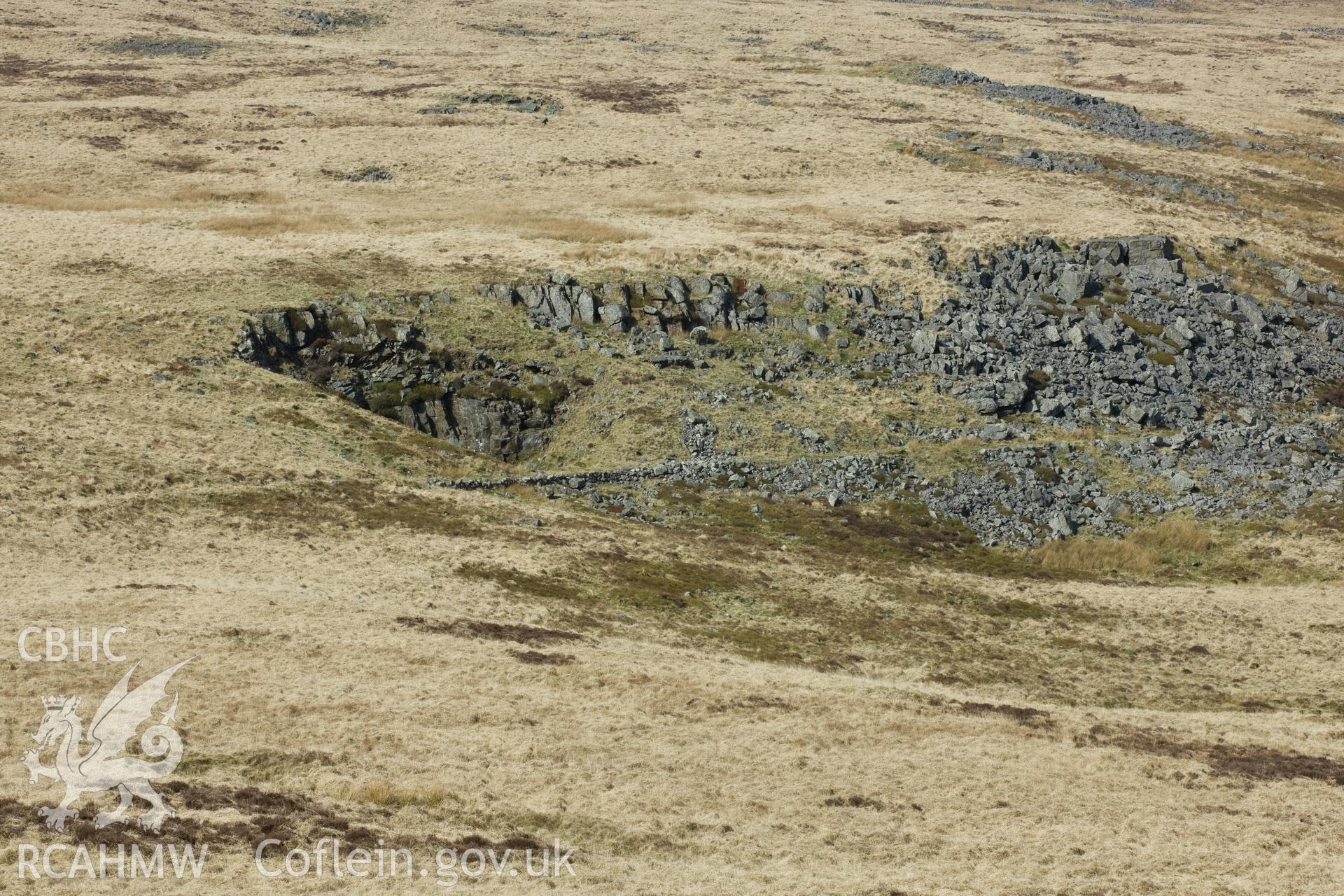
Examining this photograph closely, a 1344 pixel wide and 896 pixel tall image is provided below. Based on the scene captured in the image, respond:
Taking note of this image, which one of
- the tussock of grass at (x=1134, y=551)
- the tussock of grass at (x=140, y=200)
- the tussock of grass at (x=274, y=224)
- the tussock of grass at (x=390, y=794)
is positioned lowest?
the tussock of grass at (x=1134, y=551)

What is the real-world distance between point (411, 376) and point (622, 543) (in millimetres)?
20326

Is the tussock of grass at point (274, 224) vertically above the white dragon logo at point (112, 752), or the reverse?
the tussock of grass at point (274, 224)

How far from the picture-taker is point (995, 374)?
63.8m

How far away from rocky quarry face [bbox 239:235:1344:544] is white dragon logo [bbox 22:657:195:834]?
80.4 ft

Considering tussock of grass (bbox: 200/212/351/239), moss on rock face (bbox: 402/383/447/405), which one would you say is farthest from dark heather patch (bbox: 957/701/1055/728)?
tussock of grass (bbox: 200/212/351/239)

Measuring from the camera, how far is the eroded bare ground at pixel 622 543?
90.3 feet

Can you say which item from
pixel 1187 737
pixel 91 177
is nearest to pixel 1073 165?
pixel 1187 737

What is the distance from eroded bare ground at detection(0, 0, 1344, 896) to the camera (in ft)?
90.3

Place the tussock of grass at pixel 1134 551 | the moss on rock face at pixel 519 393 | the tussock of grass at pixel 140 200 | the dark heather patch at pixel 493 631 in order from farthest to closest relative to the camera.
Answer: the tussock of grass at pixel 140 200
the moss on rock face at pixel 519 393
the tussock of grass at pixel 1134 551
the dark heather patch at pixel 493 631

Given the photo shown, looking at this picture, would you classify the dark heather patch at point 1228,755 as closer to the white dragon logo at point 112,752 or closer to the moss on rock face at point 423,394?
the white dragon logo at point 112,752

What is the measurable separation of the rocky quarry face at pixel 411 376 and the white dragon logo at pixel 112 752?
98.2 ft

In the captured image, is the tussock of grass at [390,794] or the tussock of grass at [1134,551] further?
the tussock of grass at [1134,551]
